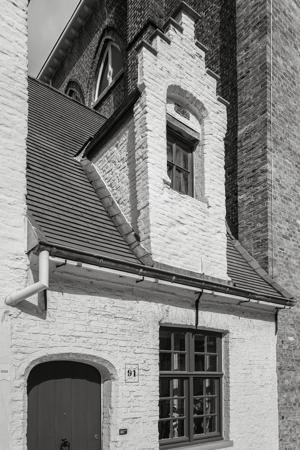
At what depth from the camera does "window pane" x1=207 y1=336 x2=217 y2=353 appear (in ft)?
27.3

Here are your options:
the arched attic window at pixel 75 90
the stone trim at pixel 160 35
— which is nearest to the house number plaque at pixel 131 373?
the stone trim at pixel 160 35

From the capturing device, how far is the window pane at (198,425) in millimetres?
7863

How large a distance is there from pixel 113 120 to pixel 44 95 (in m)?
3.07

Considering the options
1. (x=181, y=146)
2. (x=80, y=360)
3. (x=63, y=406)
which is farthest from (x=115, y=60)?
(x=63, y=406)

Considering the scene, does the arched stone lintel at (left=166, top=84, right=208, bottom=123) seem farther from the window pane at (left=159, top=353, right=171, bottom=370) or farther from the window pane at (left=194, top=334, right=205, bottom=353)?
the window pane at (left=159, top=353, right=171, bottom=370)

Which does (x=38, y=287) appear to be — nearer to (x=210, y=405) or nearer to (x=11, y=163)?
(x=11, y=163)

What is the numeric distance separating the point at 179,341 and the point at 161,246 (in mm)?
1532

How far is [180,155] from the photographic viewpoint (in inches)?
347

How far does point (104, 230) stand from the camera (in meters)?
7.43

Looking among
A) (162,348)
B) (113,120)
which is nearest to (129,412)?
(162,348)

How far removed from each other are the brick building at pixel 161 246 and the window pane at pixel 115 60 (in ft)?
10.5

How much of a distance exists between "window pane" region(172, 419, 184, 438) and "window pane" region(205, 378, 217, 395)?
0.77 metres

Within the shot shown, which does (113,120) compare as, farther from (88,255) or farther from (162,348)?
(162,348)

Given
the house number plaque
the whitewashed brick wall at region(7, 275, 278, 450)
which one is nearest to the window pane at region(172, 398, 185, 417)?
the whitewashed brick wall at region(7, 275, 278, 450)
